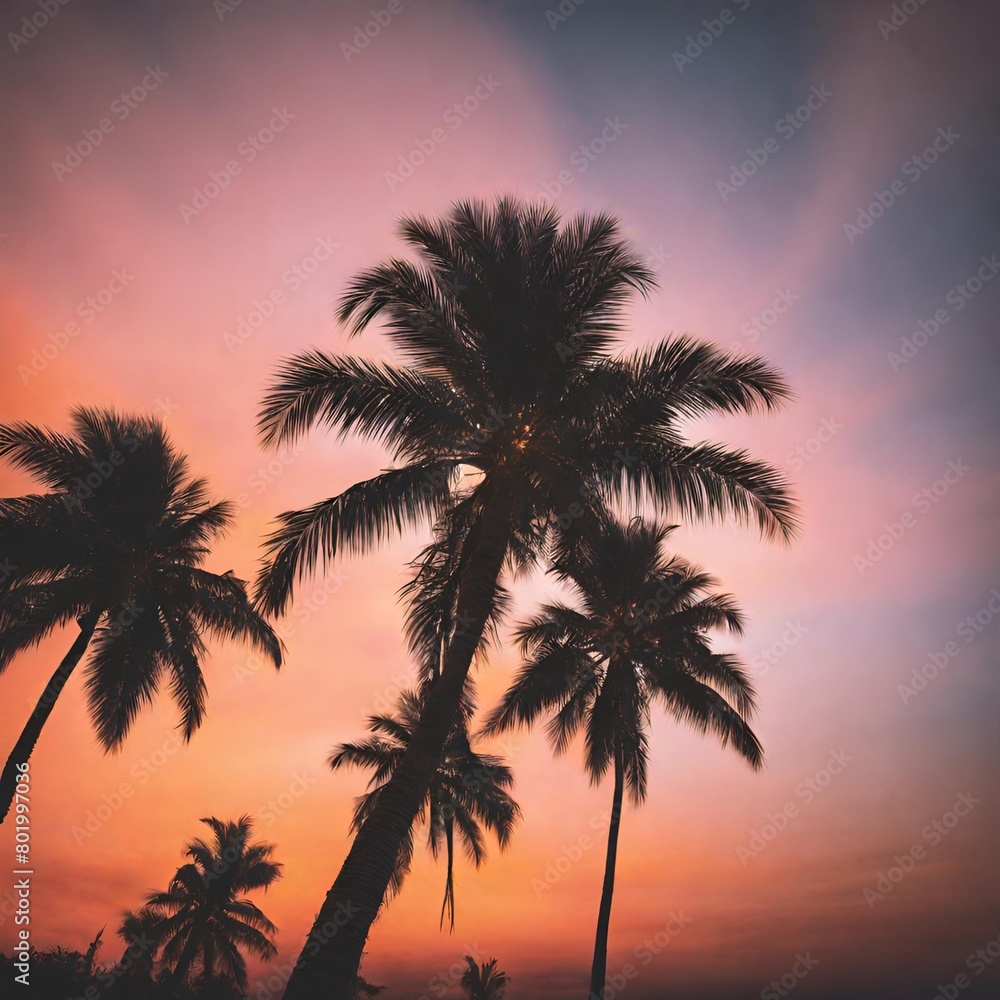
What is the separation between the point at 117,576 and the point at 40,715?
3.50 m

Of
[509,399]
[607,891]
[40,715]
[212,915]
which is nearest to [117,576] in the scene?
[40,715]

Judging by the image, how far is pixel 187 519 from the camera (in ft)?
60.7

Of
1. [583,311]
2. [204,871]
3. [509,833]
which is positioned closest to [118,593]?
[583,311]

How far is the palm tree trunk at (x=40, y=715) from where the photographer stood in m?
14.4

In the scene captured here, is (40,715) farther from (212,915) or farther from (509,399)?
(212,915)

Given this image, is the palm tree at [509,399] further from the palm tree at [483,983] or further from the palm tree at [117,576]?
the palm tree at [483,983]

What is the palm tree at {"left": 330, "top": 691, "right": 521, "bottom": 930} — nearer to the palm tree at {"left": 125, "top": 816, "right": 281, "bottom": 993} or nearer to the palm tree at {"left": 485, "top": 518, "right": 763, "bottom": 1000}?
the palm tree at {"left": 485, "top": 518, "right": 763, "bottom": 1000}

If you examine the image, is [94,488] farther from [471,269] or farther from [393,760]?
[393,760]

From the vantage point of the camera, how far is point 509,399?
1130 cm

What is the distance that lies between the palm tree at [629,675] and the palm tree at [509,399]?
700cm

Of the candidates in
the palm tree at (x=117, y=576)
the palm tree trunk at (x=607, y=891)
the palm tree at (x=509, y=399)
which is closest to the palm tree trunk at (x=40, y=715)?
the palm tree at (x=117, y=576)

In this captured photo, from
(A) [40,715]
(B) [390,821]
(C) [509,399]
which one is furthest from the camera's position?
(A) [40,715]

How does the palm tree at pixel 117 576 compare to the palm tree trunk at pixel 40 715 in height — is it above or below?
above

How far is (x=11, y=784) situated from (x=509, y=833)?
16.8 metres
